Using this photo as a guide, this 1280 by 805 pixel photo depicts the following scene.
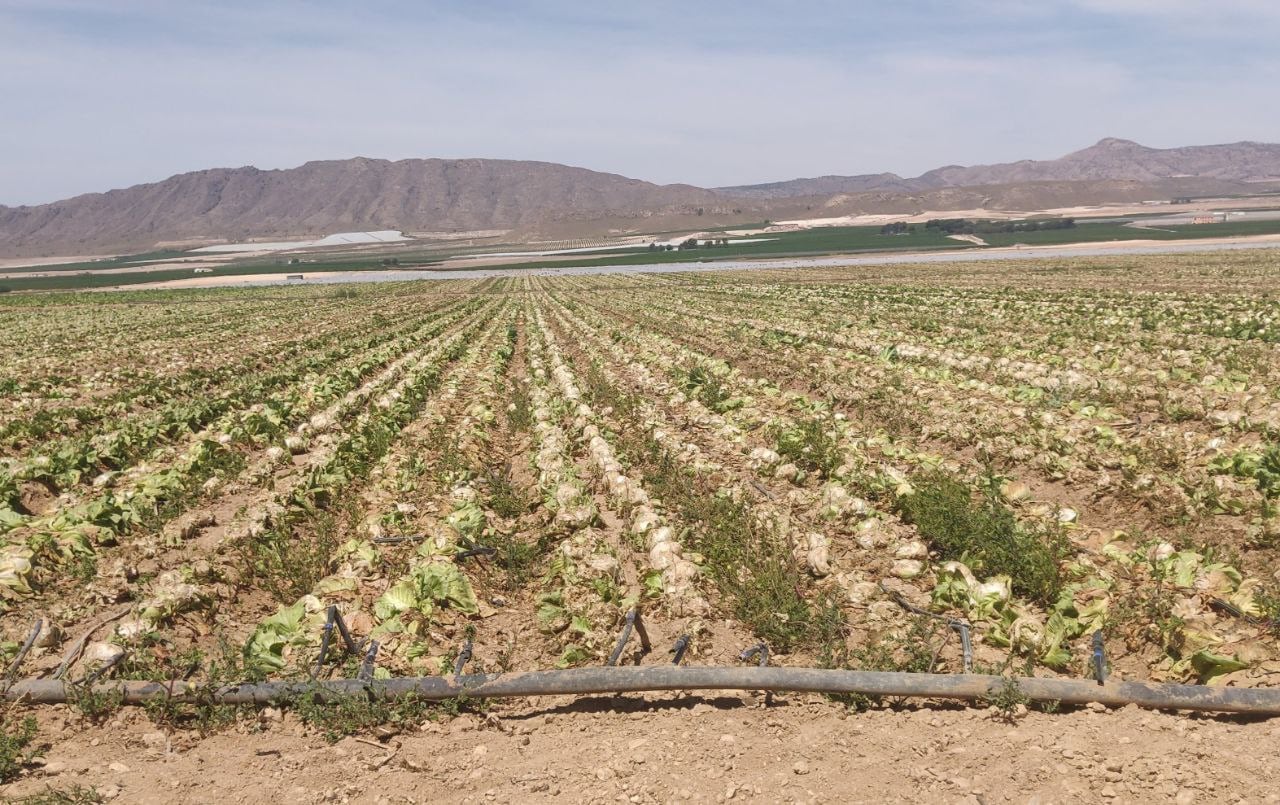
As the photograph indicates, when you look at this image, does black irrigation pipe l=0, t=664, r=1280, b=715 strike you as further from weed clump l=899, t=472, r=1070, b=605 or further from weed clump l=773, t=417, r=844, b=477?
weed clump l=773, t=417, r=844, b=477

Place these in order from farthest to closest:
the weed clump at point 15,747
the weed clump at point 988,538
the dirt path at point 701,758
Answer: the weed clump at point 988,538, the weed clump at point 15,747, the dirt path at point 701,758

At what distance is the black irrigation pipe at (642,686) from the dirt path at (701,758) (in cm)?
15

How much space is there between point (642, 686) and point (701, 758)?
70 centimetres

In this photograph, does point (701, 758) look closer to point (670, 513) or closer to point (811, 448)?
point (670, 513)

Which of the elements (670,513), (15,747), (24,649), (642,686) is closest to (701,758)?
(642,686)

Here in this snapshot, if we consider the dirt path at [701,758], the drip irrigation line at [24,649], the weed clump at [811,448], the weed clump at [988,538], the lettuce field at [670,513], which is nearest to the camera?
the dirt path at [701,758]

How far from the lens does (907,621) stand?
20.0 ft

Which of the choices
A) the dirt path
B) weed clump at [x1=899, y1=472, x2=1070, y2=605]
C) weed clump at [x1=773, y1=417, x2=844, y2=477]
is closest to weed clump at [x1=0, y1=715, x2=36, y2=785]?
the dirt path

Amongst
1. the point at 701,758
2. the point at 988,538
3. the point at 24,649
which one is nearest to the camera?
the point at 701,758

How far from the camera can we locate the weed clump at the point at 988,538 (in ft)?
21.3

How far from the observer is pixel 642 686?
5.19 m

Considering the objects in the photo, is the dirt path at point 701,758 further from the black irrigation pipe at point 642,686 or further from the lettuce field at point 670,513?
the lettuce field at point 670,513

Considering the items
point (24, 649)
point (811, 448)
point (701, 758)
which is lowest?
point (701, 758)

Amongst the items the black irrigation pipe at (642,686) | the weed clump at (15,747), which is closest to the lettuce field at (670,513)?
the black irrigation pipe at (642,686)
